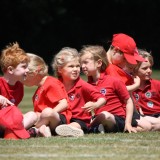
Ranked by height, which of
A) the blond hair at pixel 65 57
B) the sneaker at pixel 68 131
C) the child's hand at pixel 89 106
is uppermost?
the blond hair at pixel 65 57

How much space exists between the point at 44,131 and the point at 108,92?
1.17 metres

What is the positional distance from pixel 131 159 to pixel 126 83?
3132 mm

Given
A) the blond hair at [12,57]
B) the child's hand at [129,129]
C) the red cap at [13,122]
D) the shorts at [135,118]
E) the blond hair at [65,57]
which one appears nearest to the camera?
the red cap at [13,122]

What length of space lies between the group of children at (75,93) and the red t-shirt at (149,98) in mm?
178

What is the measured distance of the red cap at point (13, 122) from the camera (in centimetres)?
834

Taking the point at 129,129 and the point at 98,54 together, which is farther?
the point at 98,54

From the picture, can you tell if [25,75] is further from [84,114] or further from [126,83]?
[126,83]

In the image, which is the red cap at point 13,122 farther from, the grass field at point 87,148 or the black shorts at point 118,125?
the black shorts at point 118,125

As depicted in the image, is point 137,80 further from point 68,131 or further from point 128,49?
point 68,131

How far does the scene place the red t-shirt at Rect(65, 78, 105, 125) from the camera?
9.11 metres

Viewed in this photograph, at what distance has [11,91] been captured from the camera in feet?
29.0

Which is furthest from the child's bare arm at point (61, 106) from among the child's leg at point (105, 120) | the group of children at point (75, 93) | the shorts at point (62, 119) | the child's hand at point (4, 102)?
the child's hand at point (4, 102)

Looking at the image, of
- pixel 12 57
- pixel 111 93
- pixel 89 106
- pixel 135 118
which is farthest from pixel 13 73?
pixel 135 118

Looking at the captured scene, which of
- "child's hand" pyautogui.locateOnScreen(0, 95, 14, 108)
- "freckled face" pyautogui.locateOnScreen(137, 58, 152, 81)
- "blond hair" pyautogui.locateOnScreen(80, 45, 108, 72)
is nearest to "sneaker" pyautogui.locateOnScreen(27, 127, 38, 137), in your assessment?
"child's hand" pyautogui.locateOnScreen(0, 95, 14, 108)
